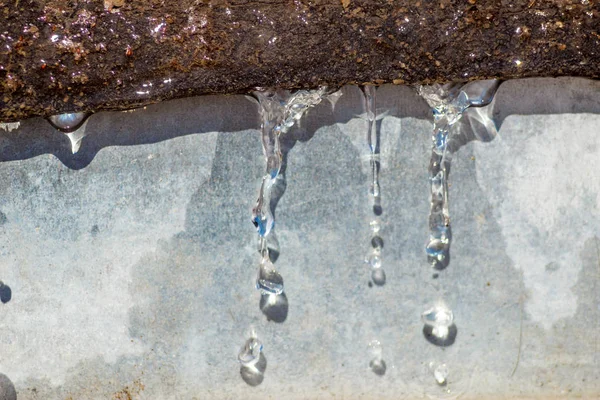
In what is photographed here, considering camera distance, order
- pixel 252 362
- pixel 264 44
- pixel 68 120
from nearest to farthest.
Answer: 1. pixel 264 44
2. pixel 68 120
3. pixel 252 362

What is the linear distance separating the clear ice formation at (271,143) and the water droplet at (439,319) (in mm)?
503

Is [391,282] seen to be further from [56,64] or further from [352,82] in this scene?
[56,64]

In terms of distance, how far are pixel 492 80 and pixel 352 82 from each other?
1.52 ft

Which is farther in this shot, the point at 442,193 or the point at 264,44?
the point at 442,193

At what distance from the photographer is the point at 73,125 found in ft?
5.86

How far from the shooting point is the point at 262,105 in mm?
1792

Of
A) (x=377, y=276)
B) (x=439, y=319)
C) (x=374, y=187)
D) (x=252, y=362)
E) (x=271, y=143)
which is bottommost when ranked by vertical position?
(x=252, y=362)

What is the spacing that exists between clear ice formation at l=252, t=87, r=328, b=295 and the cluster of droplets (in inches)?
6.0

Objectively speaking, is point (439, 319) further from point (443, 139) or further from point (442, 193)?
point (443, 139)

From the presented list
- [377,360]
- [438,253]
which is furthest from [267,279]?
[438,253]

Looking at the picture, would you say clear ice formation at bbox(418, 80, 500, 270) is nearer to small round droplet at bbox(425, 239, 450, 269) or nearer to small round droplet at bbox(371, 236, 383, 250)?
small round droplet at bbox(425, 239, 450, 269)

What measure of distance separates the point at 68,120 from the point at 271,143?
25.7 inches

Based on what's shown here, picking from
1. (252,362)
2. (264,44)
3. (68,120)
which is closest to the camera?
(264,44)

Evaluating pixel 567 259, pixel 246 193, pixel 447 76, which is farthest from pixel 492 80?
pixel 246 193
